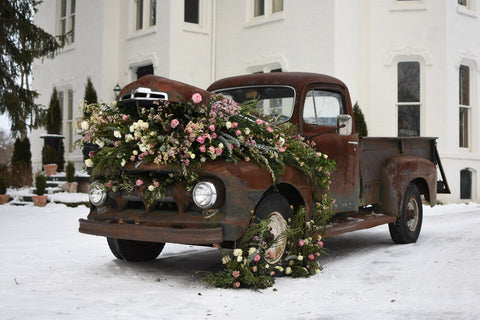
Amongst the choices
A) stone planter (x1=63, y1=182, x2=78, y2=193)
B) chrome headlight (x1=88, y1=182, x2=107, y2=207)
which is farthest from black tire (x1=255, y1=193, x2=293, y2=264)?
stone planter (x1=63, y1=182, x2=78, y2=193)

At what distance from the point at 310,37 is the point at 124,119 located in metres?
10.7

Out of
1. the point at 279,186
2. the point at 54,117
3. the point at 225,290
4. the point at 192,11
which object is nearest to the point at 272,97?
the point at 279,186

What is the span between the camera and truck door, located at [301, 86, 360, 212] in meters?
6.06

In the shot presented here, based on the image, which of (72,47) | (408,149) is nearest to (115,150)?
(408,149)

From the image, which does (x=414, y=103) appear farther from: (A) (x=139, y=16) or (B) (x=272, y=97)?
(B) (x=272, y=97)

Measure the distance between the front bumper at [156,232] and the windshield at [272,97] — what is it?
73.5 inches

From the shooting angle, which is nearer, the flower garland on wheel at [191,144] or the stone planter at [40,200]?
the flower garland on wheel at [191,144]

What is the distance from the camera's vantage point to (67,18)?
20219mm

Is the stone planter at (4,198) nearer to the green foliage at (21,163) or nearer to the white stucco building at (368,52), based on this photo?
the green foliage at (21,163)

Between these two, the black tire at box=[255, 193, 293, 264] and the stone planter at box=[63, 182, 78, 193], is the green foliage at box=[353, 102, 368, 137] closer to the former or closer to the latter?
the stone planter at box=[63, 182, 78, 193]

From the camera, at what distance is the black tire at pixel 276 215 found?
4.86 metres

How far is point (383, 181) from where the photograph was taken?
7.18 meters

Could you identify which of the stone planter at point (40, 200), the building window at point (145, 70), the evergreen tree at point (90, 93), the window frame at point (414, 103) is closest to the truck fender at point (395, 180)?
the window frame at point (414, 103)

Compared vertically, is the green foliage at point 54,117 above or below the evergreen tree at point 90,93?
below
